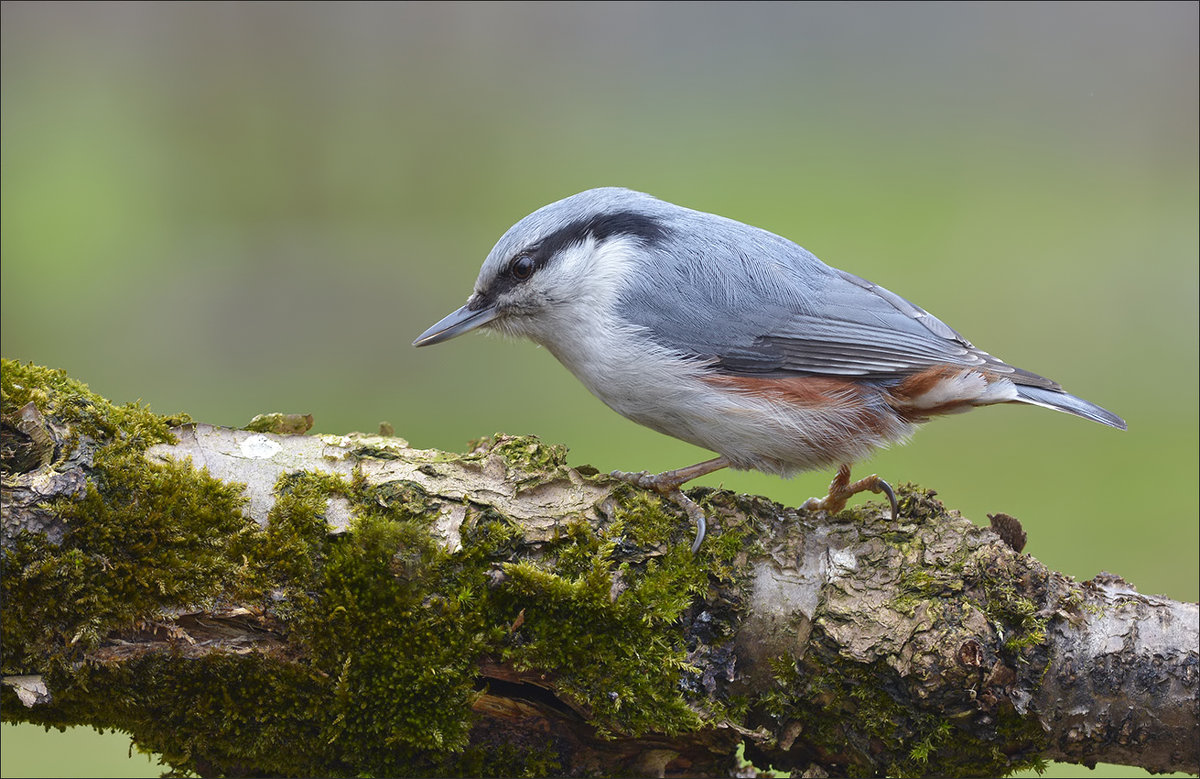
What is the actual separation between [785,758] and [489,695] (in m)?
0.73

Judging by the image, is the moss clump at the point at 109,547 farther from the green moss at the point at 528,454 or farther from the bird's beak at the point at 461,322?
the bird's beak at the point at 461,322

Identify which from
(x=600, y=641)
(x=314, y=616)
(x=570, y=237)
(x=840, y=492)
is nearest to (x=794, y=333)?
(x=840, y=492)

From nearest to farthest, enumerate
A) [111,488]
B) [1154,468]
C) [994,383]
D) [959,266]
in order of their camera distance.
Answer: [111,488] → [994,383] → [1154,468] → [959,266]

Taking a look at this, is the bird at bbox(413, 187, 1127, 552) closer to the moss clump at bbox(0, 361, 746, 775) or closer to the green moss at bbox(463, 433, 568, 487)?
the green moss at bbox(463, 433, 568, 487)

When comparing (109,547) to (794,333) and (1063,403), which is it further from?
(1063,403)

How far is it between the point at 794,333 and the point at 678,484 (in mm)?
602

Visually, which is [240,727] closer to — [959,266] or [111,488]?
[111,488]

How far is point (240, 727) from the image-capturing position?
1899 millimetres

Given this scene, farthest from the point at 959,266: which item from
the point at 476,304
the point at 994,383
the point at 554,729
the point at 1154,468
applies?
the point at 554,729

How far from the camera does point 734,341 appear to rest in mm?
2592

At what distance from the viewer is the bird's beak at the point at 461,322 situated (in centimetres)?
274

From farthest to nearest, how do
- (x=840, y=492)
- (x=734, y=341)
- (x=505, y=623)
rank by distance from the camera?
(x=840, y=492) → (x=734, y=341) → (x=505, y=623)

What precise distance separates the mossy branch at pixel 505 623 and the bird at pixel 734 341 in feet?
1.26

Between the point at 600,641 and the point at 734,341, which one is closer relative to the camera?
the point at 600,641
